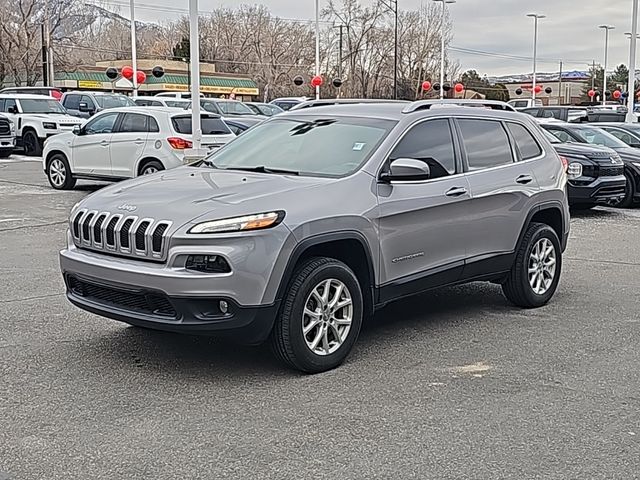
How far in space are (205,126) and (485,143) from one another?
9.51 m

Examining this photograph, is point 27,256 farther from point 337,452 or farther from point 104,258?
point 337,452

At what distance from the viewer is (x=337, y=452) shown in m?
4.34

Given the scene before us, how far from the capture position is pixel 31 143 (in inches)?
987

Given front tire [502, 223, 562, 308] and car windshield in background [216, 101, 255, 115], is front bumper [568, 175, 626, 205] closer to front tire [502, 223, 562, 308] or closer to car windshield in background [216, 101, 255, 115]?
front tire [502, 223, 562, 308]

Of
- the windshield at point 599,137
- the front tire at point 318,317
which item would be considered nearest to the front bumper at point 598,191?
the windshield at point 599,137

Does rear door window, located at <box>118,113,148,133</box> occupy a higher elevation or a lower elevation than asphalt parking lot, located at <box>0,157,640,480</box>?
higher

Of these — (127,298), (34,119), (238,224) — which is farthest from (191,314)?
(34,119)

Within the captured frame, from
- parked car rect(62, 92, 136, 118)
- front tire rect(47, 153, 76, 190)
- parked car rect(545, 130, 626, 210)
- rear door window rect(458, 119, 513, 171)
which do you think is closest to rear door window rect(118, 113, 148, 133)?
front tire rect(47, 153, 76, 190)

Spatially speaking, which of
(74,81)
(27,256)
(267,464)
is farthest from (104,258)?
(74,81)

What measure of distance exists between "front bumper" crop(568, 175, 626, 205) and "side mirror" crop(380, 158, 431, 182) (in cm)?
898

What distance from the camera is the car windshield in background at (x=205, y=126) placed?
1538cm

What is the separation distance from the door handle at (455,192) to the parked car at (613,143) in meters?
9.91

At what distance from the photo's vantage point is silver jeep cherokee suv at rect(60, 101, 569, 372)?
517 centimetres

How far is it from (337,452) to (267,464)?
37 cm
